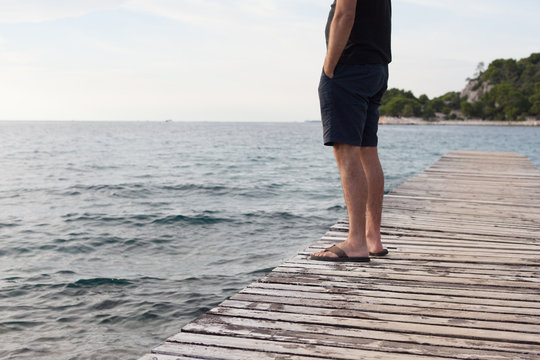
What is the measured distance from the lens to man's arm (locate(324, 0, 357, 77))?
3.35 m

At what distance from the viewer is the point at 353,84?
3480mm

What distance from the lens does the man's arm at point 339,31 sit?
11.0 ft

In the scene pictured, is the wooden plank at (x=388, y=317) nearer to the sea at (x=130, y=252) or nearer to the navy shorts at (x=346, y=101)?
the navy shorts at (x=346, y=101)

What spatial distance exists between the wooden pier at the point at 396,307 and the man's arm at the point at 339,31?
143 cm

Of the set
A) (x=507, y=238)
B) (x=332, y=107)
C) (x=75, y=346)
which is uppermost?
(x=332, y=107)

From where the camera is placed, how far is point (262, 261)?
24.5 ft

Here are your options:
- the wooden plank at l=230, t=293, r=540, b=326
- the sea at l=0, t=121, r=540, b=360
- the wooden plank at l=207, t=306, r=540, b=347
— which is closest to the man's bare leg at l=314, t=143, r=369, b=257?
the wooden plank at l=230, t=293, r=540, b=326

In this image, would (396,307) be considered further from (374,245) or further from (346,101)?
(346,101)

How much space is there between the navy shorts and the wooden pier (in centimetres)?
94

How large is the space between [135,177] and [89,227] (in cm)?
963

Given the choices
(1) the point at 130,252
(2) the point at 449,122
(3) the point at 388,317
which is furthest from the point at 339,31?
(2) the point at 449,122

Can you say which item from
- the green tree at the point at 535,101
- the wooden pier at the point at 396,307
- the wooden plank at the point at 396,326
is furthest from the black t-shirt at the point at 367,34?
the green tree at the point at 535,101

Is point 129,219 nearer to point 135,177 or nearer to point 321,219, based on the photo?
point 321,219

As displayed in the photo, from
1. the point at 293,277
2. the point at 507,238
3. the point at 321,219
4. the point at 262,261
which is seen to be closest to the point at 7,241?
the point at 262,261
